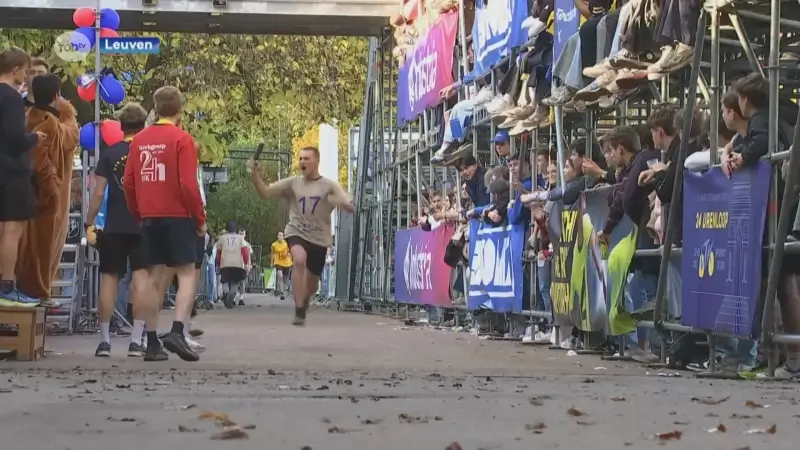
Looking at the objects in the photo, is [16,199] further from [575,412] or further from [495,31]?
[495,31]

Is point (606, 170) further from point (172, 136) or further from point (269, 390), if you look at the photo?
point (269, 390)

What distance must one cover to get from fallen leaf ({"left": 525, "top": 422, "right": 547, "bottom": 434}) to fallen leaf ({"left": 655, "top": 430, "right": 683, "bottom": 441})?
0.45 metres

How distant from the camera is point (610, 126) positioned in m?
15.3

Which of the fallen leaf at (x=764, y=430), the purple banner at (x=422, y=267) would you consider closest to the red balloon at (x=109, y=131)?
the purple banner at (x=422, y=267)

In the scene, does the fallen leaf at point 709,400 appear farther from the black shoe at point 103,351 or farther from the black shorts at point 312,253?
the black shorts at point 312,253

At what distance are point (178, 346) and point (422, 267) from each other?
9108 millimetres

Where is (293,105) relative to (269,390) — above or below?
above

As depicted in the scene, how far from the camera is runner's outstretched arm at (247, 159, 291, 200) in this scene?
13.6m

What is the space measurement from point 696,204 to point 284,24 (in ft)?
46.0

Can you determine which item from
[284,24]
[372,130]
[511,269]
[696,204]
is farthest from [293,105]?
[696,204]

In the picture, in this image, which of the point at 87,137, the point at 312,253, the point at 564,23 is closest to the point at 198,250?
the point at 564,23

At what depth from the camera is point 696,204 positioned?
32.2 feet

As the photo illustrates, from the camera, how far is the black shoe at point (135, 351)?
36.7 feet

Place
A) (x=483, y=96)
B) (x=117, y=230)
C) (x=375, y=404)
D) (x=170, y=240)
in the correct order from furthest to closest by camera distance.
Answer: (x=483, y=96), (x=117, y=230), (x=170, y=240), (x=375, y=404)
